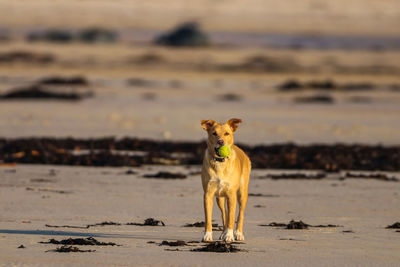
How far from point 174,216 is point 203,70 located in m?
38.0

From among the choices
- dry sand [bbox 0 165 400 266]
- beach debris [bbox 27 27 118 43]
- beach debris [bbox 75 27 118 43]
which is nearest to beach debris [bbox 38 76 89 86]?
dry sand [bbox 0 165 400 266]

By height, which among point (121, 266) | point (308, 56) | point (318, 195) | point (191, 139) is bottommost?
point (121, 266)

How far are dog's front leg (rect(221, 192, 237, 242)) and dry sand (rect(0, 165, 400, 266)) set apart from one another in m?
0.24

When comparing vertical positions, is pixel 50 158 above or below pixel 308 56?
below

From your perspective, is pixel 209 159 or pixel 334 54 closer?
pixel 209 159

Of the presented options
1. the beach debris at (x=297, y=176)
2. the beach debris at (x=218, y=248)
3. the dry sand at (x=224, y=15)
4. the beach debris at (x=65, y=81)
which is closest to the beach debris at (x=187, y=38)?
the dry sand at (x=224, y=15)

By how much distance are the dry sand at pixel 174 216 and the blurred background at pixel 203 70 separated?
671 centimetres

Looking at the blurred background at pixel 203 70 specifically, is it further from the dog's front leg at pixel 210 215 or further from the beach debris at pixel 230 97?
the dog's front leg at pixel 210 215

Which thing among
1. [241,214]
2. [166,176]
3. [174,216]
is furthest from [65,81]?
[241,214]

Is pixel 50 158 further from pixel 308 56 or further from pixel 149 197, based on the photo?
pixel 308 56

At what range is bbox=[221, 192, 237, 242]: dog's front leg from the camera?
1092 centimetres

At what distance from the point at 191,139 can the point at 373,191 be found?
7.96m

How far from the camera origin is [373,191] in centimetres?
1602

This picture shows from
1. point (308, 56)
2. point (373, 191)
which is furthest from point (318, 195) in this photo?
point (308, 56)
